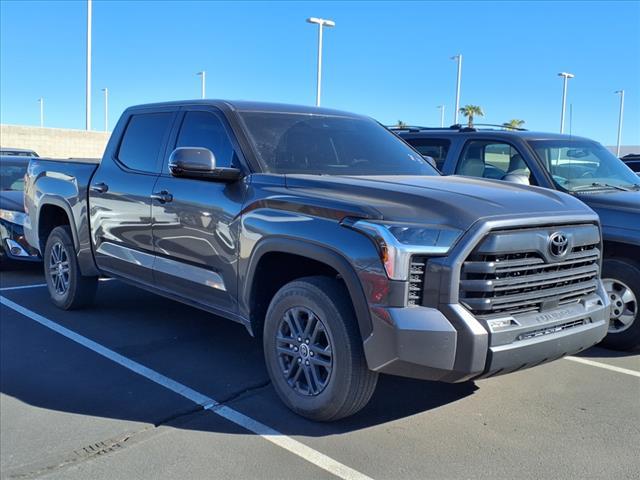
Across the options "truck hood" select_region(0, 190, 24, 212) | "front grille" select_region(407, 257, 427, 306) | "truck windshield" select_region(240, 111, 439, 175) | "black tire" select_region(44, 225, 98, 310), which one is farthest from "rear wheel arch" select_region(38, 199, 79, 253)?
"front grille" select_region(407, 257, 427, 306)

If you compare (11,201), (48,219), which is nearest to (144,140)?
(48,219)

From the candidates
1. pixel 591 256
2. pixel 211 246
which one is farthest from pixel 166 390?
pixel 591 256

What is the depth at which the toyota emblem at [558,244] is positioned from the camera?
356 centimetres

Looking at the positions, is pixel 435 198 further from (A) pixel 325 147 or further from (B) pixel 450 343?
(A) pixel 325 147

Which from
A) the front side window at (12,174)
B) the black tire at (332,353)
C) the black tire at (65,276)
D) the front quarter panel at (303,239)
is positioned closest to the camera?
the front quarter panel at (303,239)

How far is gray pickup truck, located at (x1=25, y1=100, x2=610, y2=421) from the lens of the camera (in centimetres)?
324

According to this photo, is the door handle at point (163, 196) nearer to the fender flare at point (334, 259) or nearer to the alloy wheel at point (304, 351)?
the fender flare at point (334, 259)

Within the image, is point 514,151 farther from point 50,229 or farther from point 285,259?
point 50,229

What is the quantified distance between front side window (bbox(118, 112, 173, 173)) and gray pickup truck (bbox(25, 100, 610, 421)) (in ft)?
0.07

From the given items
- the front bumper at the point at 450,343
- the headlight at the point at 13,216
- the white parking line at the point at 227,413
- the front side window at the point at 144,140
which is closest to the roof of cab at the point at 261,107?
the front side window at the point at 144,140

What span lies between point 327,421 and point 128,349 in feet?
7.32

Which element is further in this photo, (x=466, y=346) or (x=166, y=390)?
(x=166, y=390)

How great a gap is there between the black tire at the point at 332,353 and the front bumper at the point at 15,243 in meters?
5.39

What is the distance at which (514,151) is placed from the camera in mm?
6047
